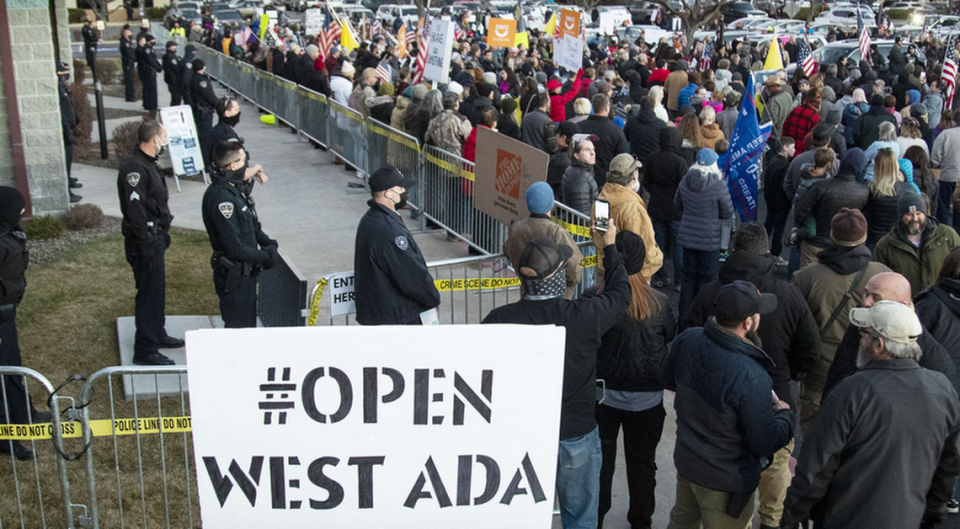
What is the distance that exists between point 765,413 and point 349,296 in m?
2.93

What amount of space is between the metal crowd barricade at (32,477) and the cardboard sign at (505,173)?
12.8 feet

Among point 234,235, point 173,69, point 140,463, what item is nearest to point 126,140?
point 173,69

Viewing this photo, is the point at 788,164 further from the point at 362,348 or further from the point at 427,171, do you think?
the point at 362,348

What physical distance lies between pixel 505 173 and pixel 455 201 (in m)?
2.74

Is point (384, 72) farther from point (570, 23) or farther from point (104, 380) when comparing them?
point (104, 380)

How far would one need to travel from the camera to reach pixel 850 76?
1814 cm

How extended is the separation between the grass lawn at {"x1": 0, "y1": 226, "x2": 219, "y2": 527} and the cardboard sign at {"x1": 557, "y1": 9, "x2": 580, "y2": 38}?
26.9 ft

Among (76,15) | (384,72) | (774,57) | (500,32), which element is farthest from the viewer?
(76,15)

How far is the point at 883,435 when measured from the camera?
155 inches

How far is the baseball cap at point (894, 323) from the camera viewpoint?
13.0 feet

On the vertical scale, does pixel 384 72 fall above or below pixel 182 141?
above

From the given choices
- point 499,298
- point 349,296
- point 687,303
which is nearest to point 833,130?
point 687,303

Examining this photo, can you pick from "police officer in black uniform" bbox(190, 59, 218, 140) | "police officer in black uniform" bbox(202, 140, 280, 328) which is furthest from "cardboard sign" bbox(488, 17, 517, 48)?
"police officer in black uniform" bbox(202, 140, 280, 328)

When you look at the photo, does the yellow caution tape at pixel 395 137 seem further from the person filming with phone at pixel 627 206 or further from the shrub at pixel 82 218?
the person filming with phone at pixel 627 206
